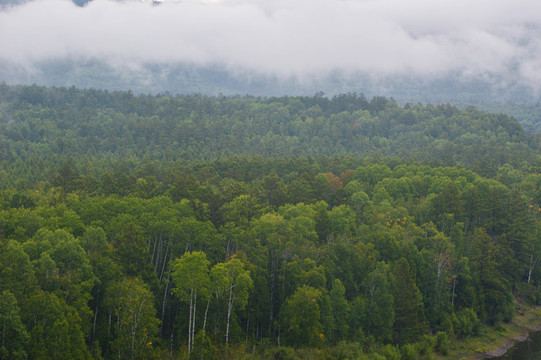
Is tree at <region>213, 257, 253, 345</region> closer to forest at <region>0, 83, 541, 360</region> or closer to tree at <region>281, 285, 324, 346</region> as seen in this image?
forest at <region>0, 83, 541, 360</region>

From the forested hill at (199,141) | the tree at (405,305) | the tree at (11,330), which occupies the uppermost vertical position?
the forested hill at (199,141)

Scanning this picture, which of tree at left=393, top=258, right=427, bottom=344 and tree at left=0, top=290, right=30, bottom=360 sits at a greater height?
tree at left=0, top=290, right=30, bottom=360

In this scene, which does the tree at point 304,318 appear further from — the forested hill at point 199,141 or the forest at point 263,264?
the forested hill at point 199,141

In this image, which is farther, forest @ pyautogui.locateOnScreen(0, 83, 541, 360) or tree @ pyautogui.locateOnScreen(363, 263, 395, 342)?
tree @ pyautogui.locateOnScreen(363, 263, 395, 342)

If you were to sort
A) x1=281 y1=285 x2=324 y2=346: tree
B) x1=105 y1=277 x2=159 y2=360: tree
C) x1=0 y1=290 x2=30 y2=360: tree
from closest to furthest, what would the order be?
x1=0 y1=290 x2=30 y2=360: tree, x1=105 y1=277 x2=159 y2=360: tree, x1=281 y1=285 x2=324 y2=346: tree

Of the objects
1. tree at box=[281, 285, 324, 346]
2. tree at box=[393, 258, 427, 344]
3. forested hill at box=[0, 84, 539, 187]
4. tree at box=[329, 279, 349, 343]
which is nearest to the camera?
tree at box=[281, 285, 324, 346]

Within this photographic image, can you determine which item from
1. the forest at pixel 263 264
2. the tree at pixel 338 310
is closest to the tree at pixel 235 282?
the forest at pixel 263 264

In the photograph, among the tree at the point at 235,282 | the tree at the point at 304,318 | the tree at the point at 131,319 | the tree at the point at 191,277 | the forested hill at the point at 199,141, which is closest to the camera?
the tree at the point at 131,319

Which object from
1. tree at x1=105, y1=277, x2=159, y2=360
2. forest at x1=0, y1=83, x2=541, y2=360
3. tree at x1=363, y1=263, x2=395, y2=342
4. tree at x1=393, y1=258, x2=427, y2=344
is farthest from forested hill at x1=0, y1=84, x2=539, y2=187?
tree at x1=105, y1=277, x2=159, y2=360

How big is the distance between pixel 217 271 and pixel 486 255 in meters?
43.1

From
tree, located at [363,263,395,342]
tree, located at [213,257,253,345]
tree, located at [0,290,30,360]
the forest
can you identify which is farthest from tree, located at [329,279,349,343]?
tree, located at [0,290,30,360]

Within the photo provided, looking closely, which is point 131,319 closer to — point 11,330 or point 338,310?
point 11,330

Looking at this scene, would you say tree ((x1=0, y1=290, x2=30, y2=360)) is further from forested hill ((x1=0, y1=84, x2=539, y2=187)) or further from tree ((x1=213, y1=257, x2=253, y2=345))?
forested hill ((x1=0, y1=84, x2=539, y2=187))

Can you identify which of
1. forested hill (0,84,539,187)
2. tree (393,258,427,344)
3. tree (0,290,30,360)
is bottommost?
tree (393,258,427,344)
